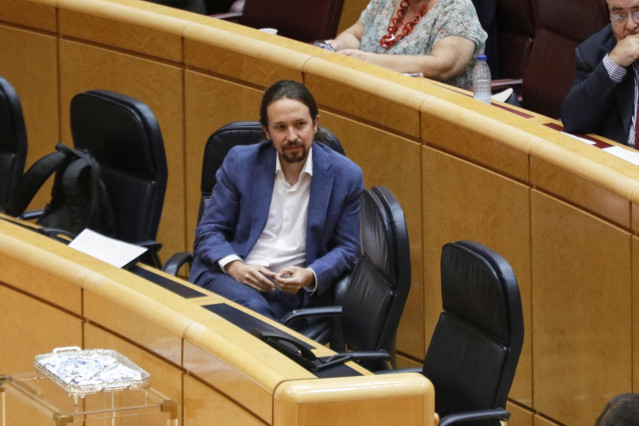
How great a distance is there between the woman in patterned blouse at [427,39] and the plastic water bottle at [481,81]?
4.1 inches

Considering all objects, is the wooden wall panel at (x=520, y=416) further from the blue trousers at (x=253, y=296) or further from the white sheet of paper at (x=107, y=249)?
the white sheet of paper at (x=107, y=249)

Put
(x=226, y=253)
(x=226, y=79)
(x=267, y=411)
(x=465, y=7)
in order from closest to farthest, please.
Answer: (x=267, y=411)
(x=226, y=253)
(x=465, y=7)
(x=226, y=79)

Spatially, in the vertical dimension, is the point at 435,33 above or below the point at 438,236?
above

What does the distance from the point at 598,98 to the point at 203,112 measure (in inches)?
59.1

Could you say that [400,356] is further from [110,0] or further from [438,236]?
[110,0]

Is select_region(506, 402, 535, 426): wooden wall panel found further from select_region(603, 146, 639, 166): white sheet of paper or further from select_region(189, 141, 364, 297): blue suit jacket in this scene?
select_region(603, 146, 639, 166): white sheet of paper

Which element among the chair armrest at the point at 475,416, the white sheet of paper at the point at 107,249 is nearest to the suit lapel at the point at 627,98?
the chair armrest at the point at 475,416

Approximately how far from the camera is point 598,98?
3307 millimetres

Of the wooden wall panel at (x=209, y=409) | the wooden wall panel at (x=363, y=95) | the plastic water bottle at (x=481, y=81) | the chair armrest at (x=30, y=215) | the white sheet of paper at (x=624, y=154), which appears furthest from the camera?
the chair armrest at (x=30, y=215)

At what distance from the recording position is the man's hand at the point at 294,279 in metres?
3.24

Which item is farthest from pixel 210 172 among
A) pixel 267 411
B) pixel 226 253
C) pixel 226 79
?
pixel 267 411

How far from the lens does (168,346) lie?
2.41 m

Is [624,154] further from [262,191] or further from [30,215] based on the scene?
[30,215]

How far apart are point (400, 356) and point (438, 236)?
16.8 inches
